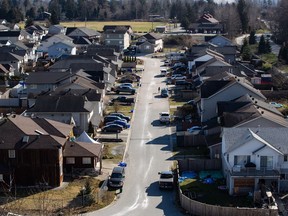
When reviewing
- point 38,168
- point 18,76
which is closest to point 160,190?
point 38,168

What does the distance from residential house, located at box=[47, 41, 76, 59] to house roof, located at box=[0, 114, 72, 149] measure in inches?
1508

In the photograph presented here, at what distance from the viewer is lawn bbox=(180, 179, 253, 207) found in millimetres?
23219

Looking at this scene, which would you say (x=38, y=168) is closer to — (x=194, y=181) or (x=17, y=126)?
(x=17, y=126)

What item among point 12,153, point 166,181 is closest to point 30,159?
point 12,153

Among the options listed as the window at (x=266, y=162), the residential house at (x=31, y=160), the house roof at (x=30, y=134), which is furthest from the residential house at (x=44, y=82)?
the window at (x=266, y=162)

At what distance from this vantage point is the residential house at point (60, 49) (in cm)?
6606

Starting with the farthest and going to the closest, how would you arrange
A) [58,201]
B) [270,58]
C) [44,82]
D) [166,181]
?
[270,58]
[44,82]
[166,181]
[58,201]

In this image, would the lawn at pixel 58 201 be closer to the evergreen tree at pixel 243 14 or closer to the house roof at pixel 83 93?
the house roof at pixel 83 93

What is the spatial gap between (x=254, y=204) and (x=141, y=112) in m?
18.2

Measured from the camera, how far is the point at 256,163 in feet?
80.4

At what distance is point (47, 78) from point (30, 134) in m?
18.3

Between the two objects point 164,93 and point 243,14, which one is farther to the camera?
point 243,14

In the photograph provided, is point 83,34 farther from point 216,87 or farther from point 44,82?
point 216,87

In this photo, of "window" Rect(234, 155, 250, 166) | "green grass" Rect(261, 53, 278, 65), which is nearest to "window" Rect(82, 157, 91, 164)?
"window" Rect(234, 155, 250, 166)
